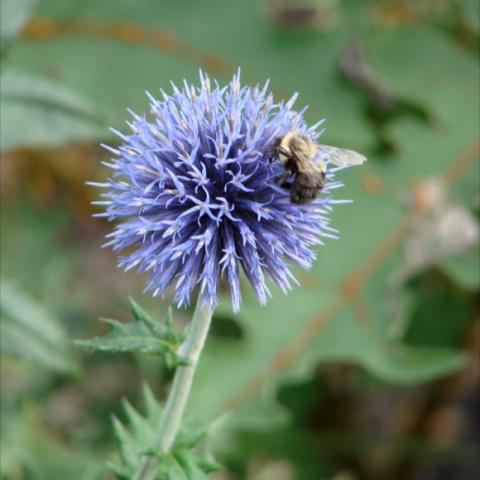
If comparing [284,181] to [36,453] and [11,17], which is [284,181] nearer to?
[11,17]

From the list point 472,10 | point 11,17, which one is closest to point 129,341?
point 11,17

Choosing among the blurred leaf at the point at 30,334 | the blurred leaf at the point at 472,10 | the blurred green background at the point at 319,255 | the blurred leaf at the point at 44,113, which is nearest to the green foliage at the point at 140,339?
the blurred leaf at the point at 30,334

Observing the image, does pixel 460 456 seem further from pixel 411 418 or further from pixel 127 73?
pixel 127 73

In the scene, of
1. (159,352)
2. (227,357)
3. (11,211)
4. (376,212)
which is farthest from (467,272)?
(11,211)

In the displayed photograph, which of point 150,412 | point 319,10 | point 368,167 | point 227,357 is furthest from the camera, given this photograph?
point 319,10

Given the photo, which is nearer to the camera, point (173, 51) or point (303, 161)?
point (303, 161)
